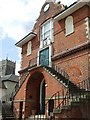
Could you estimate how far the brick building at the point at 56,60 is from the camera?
16.6 meters

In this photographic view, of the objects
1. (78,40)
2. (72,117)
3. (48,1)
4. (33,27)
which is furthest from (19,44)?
(72,117)

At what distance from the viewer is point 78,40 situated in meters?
18.2

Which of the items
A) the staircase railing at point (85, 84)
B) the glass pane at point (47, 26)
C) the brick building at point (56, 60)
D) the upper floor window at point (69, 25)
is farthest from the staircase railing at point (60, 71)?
the glass pane at point (47, 26)

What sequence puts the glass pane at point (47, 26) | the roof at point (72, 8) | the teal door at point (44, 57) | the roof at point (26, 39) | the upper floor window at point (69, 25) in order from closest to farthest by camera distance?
the roof at point (72, 8)
the upper floor window at point (69, 25)
the teal door at point (44, 57)
the glass pane at point (47, 26)
the roof at point (26, 39)

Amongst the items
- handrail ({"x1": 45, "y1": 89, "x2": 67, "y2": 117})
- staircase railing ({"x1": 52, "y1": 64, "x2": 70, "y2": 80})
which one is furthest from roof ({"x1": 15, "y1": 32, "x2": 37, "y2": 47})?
handrail ({"x1": 45, "y1": 89, "x2": 67, "y2": 117})

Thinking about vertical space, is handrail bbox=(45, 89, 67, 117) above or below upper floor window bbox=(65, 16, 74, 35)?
below

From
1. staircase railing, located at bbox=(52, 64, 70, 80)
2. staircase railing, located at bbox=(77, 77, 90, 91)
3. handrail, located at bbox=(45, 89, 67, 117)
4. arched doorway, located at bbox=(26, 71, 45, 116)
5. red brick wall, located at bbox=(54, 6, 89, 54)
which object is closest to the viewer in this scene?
handrail, located at bbox=(45, 89, 67, 117)

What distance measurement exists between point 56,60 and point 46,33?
3925 mm

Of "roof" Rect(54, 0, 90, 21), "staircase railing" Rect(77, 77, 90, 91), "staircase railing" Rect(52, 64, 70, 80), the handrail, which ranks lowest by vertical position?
the handrail

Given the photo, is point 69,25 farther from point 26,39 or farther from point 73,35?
point 26,39

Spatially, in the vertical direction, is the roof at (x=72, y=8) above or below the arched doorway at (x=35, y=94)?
above

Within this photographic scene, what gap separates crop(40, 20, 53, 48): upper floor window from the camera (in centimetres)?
2178

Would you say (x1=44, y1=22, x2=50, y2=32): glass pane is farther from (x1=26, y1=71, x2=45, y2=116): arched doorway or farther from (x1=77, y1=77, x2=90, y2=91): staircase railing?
(x1=77, y1=77, x2=90, y2=91): staircase railing

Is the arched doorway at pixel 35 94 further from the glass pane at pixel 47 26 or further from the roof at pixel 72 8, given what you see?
the roof at pixel 72 8
